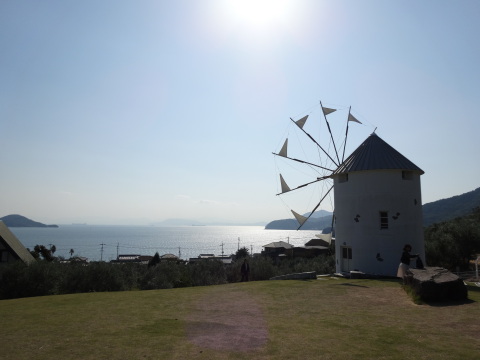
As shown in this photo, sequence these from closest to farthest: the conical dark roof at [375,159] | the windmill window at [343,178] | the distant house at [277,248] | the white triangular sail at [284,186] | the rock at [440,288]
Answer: the rock at [440,288], the conical dark roof at [375,159], the windmill window at [343,178], the white triangular sail at [284,186], the distant house at [277,248]

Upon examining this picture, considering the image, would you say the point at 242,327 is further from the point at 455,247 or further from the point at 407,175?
the point at 455,247

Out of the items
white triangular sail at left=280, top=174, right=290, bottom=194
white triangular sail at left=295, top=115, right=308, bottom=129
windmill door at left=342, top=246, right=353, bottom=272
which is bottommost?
windmill door at left=342, top=246, right=353, bottom=272

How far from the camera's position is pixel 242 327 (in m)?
8.87

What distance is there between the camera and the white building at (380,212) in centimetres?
2094

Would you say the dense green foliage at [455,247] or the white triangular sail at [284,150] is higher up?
the white triangular sail at [284,150]

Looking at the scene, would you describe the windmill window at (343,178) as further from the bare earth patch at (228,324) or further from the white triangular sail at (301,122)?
the bare earth patch at (228,324)

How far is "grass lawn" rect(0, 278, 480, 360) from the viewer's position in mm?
7004

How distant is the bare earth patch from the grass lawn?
0.08 ft

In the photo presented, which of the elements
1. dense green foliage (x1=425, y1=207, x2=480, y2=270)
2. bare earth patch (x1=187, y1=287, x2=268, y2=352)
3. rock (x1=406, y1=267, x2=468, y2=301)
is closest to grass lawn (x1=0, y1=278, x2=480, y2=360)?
bare earth patch (x1=187, y1=287, x2=268, y2=352)

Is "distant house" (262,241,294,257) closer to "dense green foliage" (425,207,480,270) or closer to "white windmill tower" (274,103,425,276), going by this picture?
"dense green foliage" (425,207,480,270)

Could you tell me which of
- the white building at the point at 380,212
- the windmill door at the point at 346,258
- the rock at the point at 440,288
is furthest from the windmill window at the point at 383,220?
the rock at the point at 440,288

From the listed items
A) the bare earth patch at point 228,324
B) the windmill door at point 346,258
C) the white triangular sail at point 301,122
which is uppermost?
the white triangular sail at point 301,122

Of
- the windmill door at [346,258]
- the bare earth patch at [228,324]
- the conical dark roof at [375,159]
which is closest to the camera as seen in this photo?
the bare earth patch at [228,324]

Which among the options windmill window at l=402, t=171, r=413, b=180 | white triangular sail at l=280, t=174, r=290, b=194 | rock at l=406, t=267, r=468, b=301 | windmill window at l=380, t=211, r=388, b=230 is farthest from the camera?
white triangular sail at l=280, t=174, r=290, b=194
